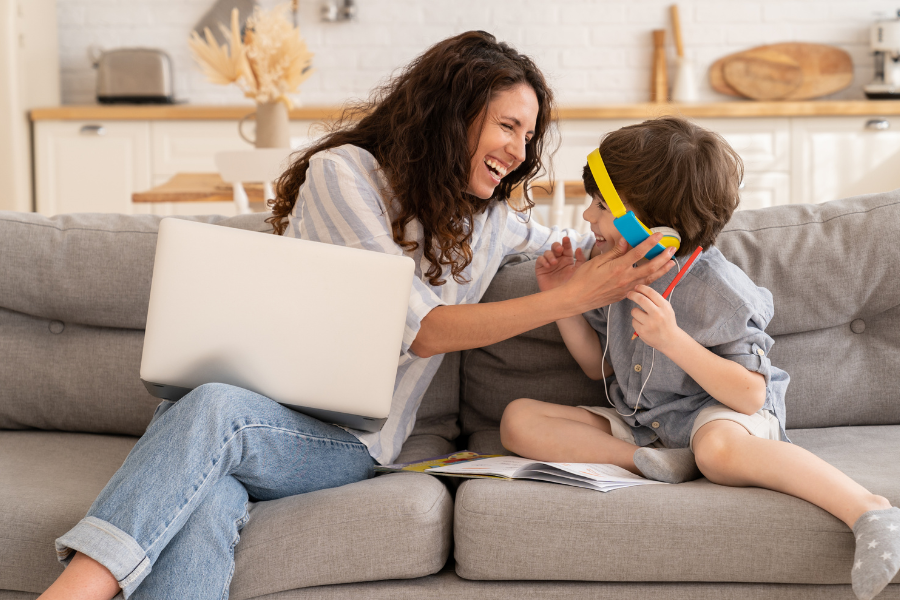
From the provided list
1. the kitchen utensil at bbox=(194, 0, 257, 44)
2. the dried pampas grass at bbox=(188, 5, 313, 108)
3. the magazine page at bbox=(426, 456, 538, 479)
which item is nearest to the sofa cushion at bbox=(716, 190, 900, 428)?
the magazine page at bbox=(426, 456, 538, 479)

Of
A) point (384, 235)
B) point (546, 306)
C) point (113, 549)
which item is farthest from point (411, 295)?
point (113, 549)

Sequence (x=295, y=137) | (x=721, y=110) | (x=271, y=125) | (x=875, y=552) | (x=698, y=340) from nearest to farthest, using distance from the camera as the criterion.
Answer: (x=875, y=552) < (x=698, y=340) < (x=271, y=125) < (x=295, y=137) < (x=721, y=110)

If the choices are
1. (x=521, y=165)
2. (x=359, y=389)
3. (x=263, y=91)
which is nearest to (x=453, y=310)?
(x=359, y=389)

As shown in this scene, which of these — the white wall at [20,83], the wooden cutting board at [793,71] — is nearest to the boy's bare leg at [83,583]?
the white wall at [20,83]

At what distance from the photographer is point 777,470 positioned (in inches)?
43.8

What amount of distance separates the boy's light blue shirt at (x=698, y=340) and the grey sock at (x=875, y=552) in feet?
0.99

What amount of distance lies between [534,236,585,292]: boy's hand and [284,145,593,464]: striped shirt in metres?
0.10

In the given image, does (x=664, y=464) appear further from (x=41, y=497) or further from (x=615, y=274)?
(x=41, y=497)

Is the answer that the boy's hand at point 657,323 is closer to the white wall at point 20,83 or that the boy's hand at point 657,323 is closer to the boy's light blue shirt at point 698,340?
the boy's light blue shirt at point 698,340

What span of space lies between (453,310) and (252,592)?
0.51 meters

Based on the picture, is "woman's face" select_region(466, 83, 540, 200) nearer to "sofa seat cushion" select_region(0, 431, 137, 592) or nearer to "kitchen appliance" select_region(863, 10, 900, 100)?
"sofa seat cushion" select_region(0, 431, 137, 592)

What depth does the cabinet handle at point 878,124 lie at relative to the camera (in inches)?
142

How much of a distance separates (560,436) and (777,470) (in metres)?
0.36

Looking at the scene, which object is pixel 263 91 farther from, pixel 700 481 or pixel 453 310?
pixel 700 481
